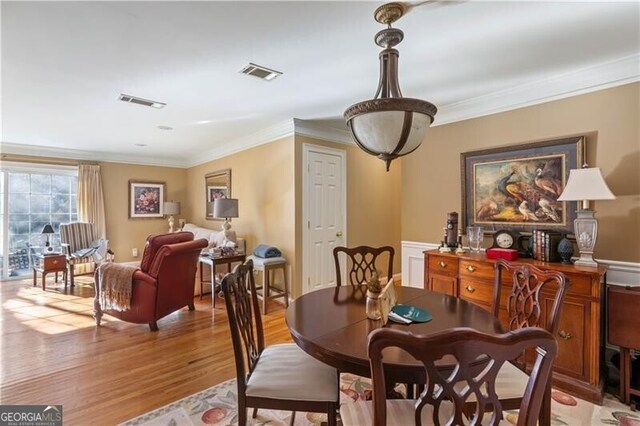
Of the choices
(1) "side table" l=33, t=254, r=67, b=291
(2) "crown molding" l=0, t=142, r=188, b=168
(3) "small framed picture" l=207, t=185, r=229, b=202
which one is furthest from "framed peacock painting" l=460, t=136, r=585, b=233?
(2) "crown molding" l=0, t=142, r=188, b=168

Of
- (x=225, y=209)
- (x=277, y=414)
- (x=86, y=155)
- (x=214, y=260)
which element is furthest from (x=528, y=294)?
(x=86, y=155)

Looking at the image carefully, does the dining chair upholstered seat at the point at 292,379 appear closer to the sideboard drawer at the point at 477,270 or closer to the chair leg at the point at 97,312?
the sideboard drawer at the point at 477,270

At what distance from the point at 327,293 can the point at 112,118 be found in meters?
3.69

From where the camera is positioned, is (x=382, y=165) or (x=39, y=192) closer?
(x=382, y=165)

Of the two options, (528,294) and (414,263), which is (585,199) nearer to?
(528,294)

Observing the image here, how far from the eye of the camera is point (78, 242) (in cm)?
540

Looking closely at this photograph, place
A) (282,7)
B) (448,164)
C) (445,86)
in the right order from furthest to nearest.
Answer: (448,164), (445,86), (282,7)

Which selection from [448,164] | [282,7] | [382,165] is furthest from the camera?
[382,165]

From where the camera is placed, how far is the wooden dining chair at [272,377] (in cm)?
146

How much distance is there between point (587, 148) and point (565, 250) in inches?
34.9

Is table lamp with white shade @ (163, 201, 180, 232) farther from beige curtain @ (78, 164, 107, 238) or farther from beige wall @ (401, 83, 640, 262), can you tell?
beige wall @ (401, 83, 640, 262)

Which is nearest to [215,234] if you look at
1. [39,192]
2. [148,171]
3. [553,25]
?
[148,171]

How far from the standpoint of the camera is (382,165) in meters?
5.20

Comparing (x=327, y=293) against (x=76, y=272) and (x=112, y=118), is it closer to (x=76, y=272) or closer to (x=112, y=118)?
(x=112, y=118)
